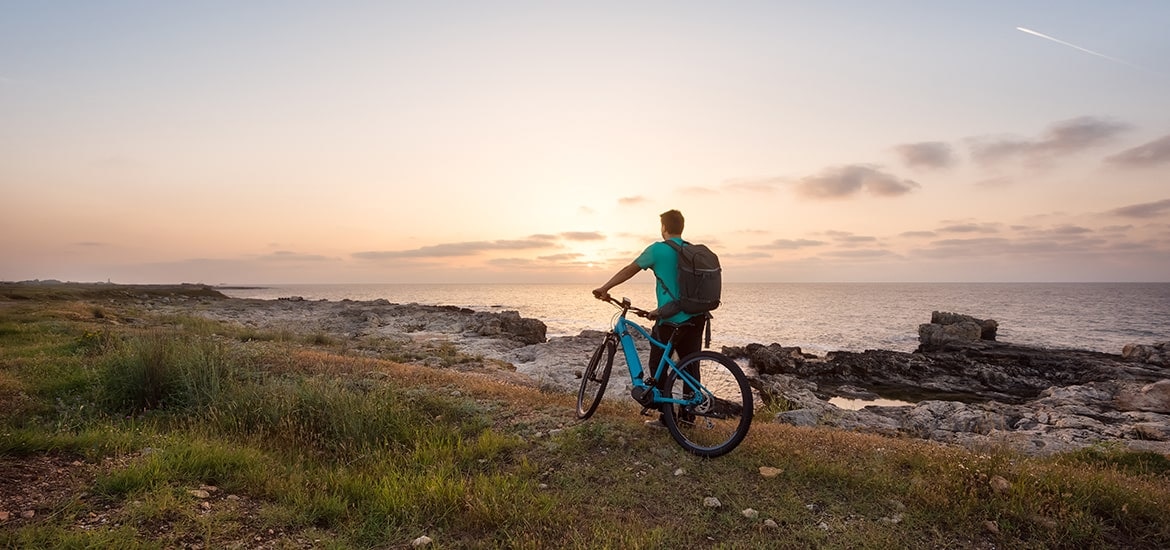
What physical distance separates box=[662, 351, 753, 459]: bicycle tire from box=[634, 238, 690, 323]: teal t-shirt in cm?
72

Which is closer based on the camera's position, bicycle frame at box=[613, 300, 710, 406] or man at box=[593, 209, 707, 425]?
bicycle frame at box=[613, 300, 710, 406]

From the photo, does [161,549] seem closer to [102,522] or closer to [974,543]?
[102,522]

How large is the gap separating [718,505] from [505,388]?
6.43m

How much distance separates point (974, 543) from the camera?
4.93 metres

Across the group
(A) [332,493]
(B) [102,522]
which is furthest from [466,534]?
(B) [102,522]

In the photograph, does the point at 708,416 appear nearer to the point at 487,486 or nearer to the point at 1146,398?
the point at 487,486

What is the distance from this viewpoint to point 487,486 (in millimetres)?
5645

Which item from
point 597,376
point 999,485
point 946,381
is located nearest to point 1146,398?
point 946,381

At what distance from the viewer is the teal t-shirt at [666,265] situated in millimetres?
7270

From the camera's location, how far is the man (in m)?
7.28

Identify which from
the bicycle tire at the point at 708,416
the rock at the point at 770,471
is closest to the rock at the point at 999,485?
the rock at the point at 770,471

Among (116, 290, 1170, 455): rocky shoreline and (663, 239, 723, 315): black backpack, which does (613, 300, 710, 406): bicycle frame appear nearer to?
(663, 239, 723, 315): black backpack

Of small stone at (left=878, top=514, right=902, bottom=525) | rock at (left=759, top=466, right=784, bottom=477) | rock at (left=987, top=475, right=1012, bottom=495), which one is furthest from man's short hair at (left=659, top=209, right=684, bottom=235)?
rock at (left=987, top=475, right=1012, bottom=495)

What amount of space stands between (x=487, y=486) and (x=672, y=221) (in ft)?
13.5
